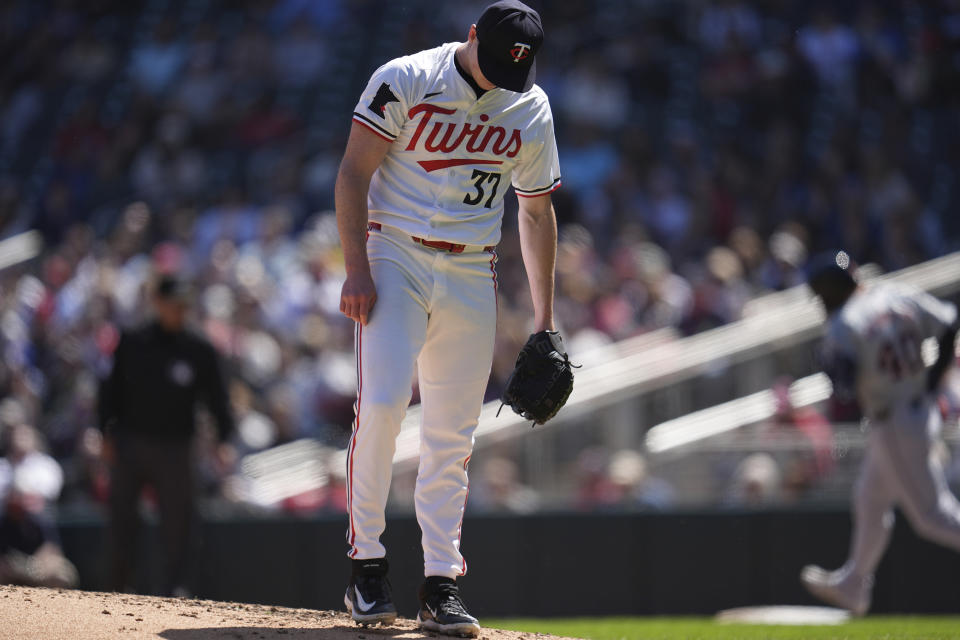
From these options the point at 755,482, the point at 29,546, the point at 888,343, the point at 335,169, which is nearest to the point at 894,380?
the point at 888,343

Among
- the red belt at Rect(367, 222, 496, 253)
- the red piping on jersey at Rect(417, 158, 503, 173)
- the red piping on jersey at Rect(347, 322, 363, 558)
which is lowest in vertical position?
the red piping on jersey at Rect(347, 322, 363, 558)

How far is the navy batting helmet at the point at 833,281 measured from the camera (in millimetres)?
7199

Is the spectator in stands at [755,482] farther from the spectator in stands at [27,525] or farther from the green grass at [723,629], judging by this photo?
the spectator in stands at [27,525]

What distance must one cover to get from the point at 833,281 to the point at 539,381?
296 centimetres

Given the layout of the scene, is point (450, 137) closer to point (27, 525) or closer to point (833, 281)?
point (833, 281)

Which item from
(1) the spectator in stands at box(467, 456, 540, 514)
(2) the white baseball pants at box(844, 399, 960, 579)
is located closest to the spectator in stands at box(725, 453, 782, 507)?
(1) the spectator in stands at box(467, 456, 540, 514)

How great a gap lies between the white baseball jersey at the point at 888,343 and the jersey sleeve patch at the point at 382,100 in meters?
3.52

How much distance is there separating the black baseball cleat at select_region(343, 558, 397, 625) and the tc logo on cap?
5.59 ft

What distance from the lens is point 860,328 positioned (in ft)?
23.3

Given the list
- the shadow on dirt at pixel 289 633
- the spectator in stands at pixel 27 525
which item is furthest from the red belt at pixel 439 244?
the spectator in stands at pixel 27 525

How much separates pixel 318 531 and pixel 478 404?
4.54 metres

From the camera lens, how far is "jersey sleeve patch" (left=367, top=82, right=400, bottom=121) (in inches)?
174

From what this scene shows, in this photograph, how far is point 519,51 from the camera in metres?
4.44

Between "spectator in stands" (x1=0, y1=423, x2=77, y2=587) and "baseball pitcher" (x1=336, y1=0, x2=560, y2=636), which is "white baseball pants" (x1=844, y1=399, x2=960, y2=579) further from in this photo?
"spectator in stands" (x1=0, y1=423, x2=77, y2=587)
